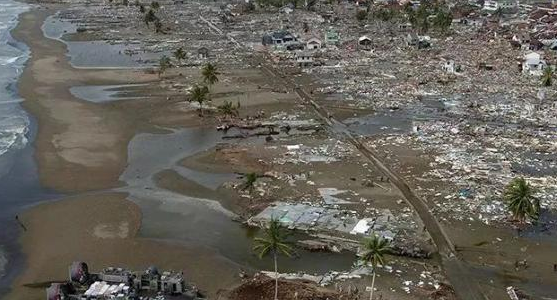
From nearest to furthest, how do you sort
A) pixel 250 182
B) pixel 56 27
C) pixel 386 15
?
pixel 250 182
pixel 56 27
pixel 386 15

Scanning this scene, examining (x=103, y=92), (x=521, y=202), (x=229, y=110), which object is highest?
(x=521, y=202)

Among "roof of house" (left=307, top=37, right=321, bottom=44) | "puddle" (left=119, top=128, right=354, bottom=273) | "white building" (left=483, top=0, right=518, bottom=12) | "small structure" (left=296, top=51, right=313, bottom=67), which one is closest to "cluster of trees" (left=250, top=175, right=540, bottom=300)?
"puddle" (left=119, top=128, right=354, bottom=273)

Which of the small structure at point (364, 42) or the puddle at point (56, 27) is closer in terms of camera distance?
the small structure at point (364, 42)

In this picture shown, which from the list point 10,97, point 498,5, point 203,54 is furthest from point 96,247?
point 498,5

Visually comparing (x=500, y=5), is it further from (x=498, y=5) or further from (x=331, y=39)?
(x=331, y=39)

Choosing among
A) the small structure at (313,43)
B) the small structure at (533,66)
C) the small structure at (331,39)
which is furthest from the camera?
the small structure at (331,39)

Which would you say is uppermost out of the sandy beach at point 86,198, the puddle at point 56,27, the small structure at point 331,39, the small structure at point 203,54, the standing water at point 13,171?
the small structure at point 331,39

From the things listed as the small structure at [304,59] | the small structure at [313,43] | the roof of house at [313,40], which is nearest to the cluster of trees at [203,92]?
the small structure at [304,59]

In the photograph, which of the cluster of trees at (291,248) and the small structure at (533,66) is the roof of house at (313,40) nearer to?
the small structure at (533,66)
